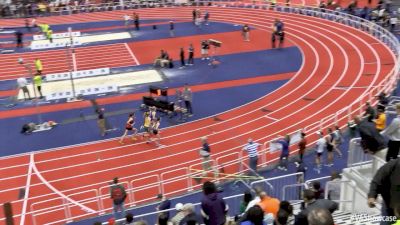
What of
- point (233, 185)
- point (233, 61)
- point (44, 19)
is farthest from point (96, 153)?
point (44, 19)

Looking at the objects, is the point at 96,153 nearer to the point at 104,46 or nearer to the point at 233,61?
the point at 233,61

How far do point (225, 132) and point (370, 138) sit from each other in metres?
12.1

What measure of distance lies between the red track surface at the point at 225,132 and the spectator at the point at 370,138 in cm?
867

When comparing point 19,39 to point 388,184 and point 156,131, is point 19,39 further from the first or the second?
point 388,184

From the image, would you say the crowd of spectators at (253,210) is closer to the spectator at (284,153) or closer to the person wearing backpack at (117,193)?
the person wearing backpack at (117,193)

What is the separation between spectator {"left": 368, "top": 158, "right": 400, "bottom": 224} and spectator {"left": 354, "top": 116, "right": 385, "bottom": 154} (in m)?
2.59

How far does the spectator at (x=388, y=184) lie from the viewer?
600 centimetres

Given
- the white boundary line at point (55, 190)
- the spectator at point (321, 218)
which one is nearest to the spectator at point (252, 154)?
the white boundary line at point (55, 190)

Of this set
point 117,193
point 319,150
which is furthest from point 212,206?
point 319,150

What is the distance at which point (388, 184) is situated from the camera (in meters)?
6.11

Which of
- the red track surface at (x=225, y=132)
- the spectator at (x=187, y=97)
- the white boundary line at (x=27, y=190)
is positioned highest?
the spectator at (x=187, y=97)

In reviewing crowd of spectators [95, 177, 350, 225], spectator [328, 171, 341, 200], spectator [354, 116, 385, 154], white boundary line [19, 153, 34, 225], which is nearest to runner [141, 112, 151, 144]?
white boundary line [19, 153, 34, 225]

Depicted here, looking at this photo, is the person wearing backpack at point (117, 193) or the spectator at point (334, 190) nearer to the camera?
the spectator at point (334, 190)

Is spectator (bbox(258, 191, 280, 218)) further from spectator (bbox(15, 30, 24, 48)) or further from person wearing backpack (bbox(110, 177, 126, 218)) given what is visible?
spectator (bbox(15, 30, 24, 48))
